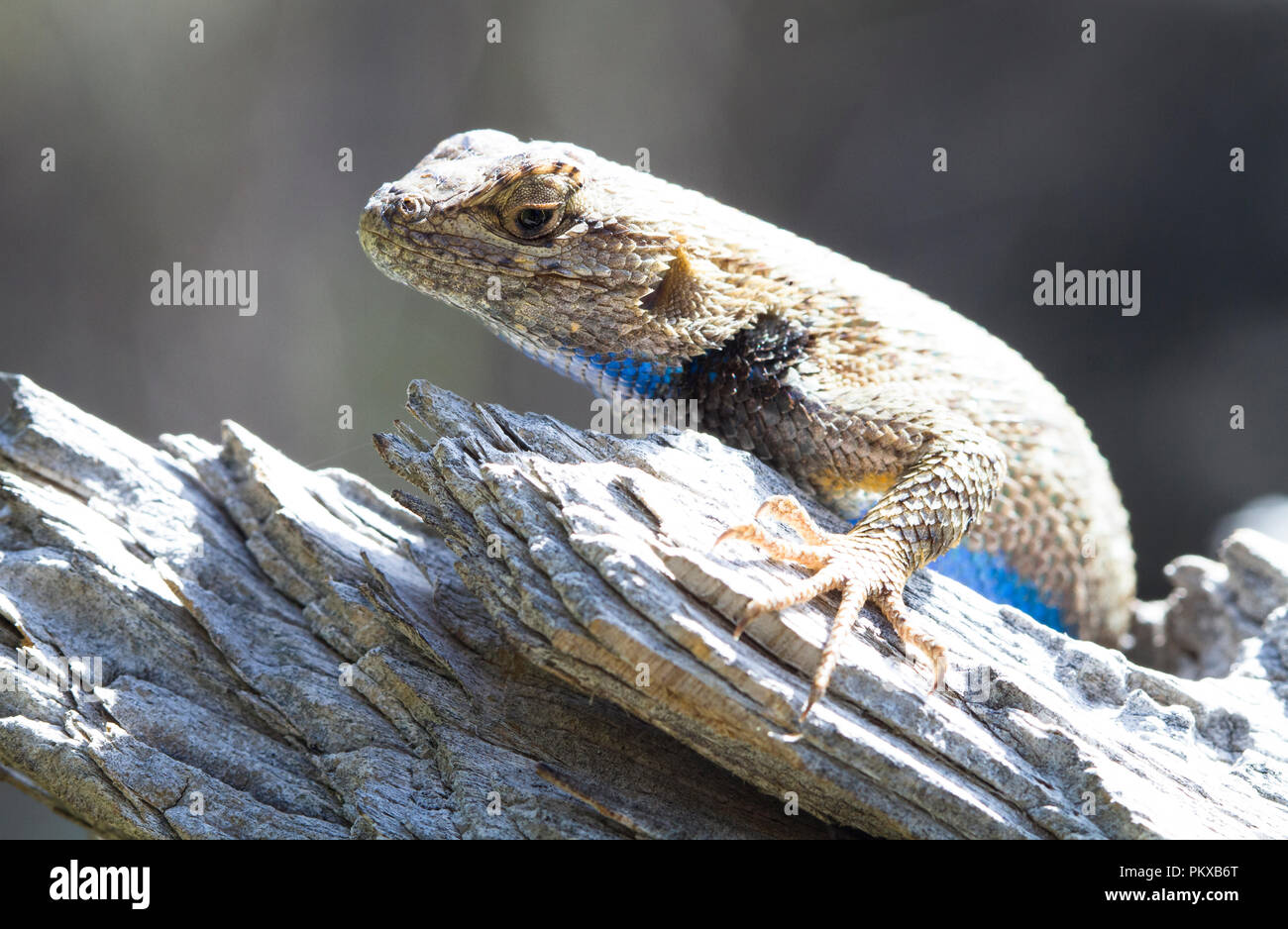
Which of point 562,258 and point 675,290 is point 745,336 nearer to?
point 675,290

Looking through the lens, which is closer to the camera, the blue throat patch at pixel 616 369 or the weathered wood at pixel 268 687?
the weathered wood at pixel 268 687

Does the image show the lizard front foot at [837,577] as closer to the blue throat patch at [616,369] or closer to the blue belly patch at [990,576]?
the blue throat patch at [616,369]

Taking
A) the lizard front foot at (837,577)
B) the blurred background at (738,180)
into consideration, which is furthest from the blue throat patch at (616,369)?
the blurred background at (738,180)

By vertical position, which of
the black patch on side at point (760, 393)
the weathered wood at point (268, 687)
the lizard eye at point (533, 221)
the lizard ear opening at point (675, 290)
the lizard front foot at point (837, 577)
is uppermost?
the lizard eye at point (533, 221)

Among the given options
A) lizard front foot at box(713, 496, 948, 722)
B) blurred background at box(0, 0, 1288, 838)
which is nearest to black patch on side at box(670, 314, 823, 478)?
lizard front foot at box(713, 496, 948, 722)

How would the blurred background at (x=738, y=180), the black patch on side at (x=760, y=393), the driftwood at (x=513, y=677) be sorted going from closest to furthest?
the driftwood at (x=513, y=677), the black patch on side at (x=760, y=393), the blurred background at (x=738, y=180)
